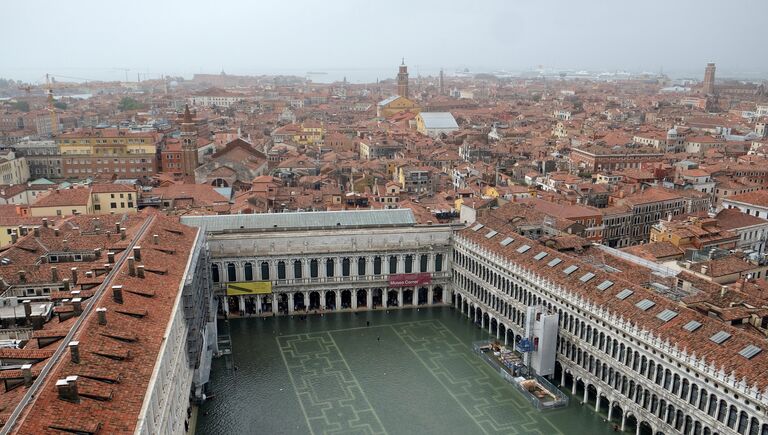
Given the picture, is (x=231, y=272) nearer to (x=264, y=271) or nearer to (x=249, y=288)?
(x=249, y=288)

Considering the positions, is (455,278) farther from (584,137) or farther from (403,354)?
(584,137)

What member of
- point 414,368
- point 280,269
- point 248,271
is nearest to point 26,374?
point 414,368

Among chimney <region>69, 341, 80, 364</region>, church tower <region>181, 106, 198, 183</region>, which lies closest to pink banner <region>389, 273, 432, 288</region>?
chimney <region>69, 341, 80, 364</region>

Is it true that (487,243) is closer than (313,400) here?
No

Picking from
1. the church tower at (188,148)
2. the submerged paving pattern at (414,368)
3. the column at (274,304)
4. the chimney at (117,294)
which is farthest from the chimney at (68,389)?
the church tower at (188,148)

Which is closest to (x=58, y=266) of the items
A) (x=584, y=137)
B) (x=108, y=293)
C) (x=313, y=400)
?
(x=108, y=293)

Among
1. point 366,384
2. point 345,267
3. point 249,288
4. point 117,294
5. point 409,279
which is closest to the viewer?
point 117,294
